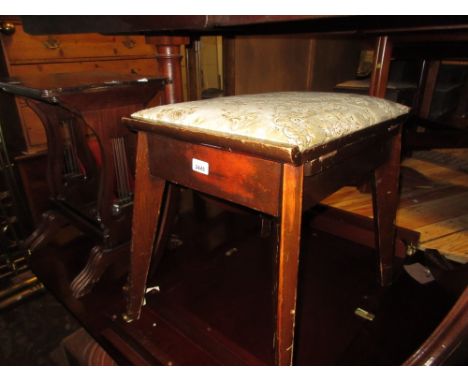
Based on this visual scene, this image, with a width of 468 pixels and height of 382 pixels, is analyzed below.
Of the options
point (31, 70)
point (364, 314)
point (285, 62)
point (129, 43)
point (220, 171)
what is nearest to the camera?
point (220, 171)

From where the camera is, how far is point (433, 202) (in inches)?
57.1

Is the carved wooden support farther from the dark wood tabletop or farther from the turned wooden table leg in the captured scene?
the turned wooden table leg

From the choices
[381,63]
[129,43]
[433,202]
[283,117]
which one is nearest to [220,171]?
[283,117]

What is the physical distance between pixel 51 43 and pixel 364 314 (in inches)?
73.5

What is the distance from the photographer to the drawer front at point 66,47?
1.56m

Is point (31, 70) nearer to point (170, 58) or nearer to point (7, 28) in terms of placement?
point (7, 28)

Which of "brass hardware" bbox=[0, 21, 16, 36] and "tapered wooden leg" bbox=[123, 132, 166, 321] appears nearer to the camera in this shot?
"tapered wooden leg" bbox=[123, 132, 166, 321]

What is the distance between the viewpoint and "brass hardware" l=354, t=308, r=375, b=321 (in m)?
0.95

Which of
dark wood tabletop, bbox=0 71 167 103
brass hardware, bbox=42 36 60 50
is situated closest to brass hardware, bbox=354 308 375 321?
dark wood tabletop, bbox=0 71 167 103

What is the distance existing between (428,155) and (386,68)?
39.2 inches

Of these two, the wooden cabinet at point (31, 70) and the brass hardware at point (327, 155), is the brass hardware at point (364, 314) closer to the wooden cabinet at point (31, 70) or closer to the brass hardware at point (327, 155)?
the brass hardware at point (327, 155)

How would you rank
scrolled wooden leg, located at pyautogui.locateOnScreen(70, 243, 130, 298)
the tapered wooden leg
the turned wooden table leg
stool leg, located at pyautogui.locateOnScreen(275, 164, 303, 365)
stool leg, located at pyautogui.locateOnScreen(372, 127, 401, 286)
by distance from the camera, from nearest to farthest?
stool leg, located at pyautogui.locateOnScreen(275, 164, 303, 365) → the tapered wooden leg → stool leg, located at pyautogui.locateOnScreen(372, 127, 401, 286) → scrolled wooden leg, located at pyautogui.locateOnScreen(70, 243, 130, 298) → the turned wooden table leg

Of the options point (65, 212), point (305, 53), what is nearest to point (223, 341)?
point (65, 212)

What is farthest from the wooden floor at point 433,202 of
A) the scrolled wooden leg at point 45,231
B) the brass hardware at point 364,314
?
the scrolled wooden leg at point 45,231
